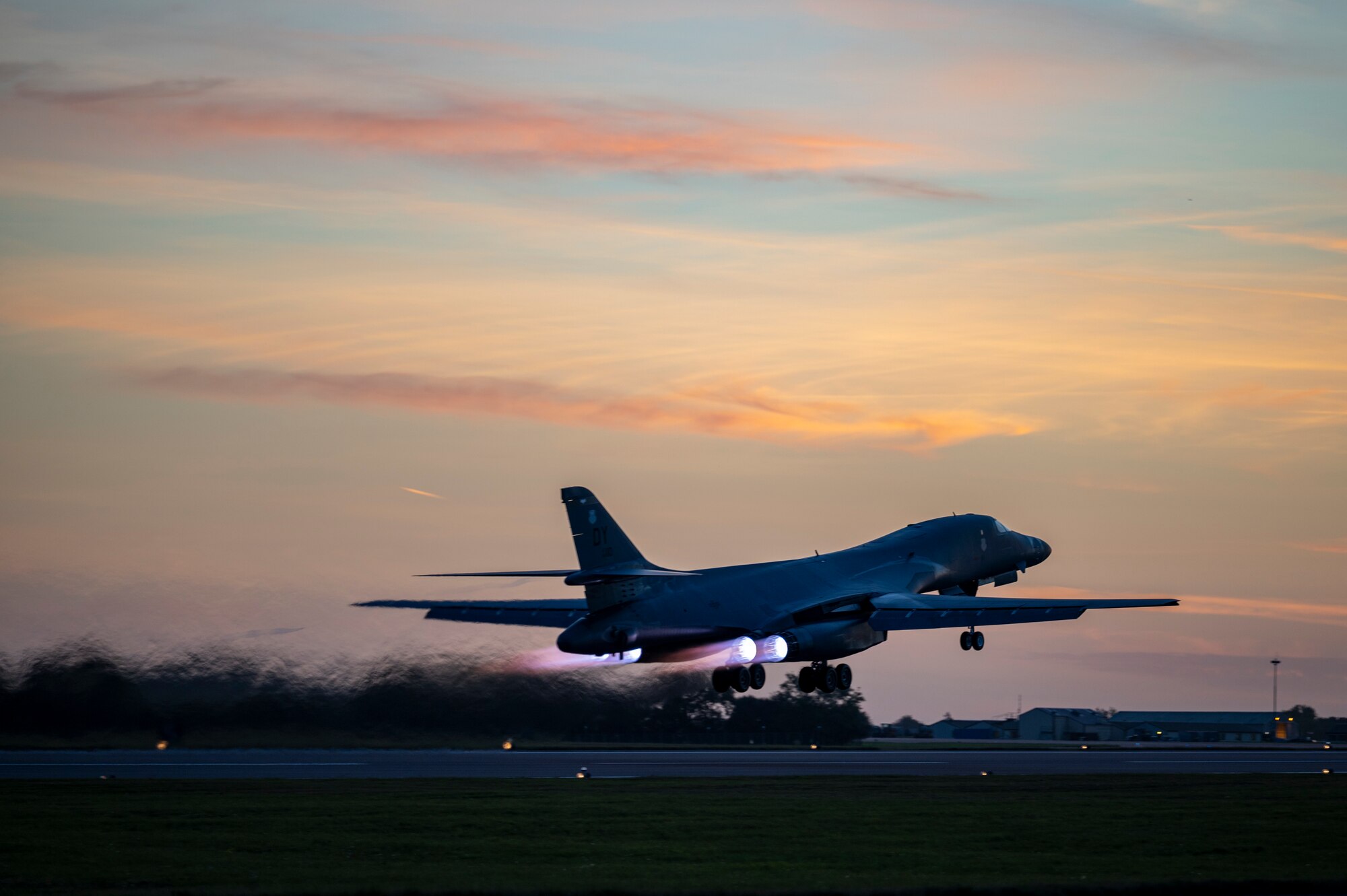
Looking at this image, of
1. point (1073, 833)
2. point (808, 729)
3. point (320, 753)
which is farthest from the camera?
point (808, 729)

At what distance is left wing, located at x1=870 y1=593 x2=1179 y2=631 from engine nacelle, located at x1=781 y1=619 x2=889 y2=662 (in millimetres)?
520

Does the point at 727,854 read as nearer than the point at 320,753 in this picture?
Yes

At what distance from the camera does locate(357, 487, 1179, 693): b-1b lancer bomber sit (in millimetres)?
44875

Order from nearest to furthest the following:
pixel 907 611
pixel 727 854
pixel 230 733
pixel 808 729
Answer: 1. pixel 727 854
2. pixel 907 611
3. pixel 230 733
4. pixel 808 729

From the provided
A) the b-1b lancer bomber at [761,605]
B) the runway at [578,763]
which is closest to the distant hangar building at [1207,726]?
the runway at [578,763]

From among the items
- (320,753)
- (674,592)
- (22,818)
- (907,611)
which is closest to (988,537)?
(907,611)

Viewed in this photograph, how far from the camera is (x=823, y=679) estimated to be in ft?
168

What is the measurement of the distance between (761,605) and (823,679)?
3.96m

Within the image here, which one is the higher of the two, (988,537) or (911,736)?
(988,537)

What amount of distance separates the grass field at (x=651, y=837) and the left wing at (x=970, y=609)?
822 cm

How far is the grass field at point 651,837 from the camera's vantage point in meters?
22.9

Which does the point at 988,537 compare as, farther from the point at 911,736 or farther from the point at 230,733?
the point at 911,736

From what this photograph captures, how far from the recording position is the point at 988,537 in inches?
2266

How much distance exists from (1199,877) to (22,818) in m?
21.7
